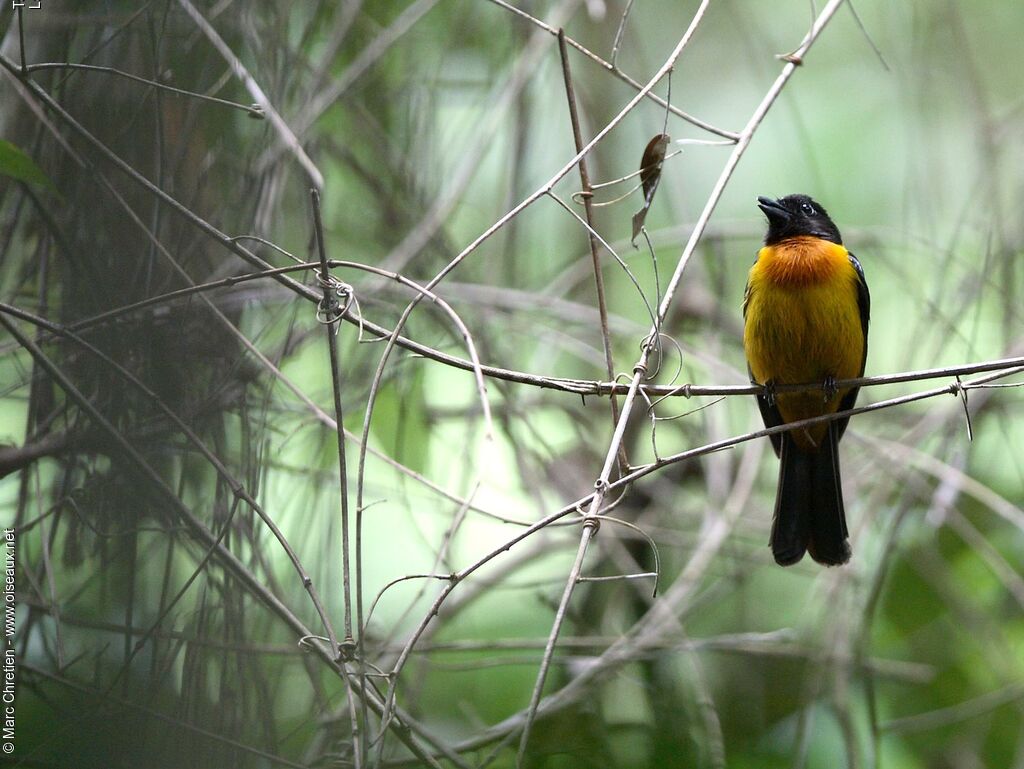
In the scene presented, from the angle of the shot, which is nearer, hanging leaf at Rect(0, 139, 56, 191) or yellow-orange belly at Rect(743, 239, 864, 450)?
hanging leaf at Rect(0, 139, 56, 191)

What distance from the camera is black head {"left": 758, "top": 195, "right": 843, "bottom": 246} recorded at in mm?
3658

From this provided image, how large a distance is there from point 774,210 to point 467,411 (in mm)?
1381

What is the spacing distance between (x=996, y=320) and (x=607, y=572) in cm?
198

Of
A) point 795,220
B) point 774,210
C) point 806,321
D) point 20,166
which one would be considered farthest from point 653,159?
point 795,220

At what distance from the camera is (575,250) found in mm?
4562

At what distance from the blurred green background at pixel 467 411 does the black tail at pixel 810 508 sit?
0.48 ft

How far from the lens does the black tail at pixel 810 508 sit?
3.27 meters

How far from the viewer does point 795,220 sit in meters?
3.71

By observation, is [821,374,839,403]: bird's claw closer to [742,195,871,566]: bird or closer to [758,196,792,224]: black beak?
[742,195,871,566]: bird

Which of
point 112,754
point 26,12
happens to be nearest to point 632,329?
point 26,12

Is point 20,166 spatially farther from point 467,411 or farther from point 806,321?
point 806,321

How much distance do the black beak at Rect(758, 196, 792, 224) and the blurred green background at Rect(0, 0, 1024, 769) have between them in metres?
0.29

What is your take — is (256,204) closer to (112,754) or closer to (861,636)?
(112,754)

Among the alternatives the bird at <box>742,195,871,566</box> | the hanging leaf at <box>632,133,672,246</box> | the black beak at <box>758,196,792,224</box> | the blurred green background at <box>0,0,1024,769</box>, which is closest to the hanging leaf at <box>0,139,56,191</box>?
the blurred green background at <box>0,0,1024,769</box>
